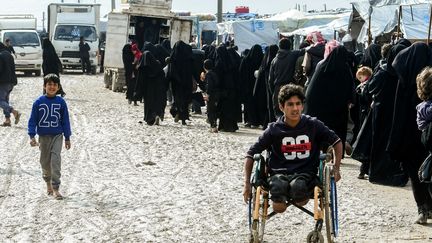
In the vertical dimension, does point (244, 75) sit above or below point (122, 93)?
above

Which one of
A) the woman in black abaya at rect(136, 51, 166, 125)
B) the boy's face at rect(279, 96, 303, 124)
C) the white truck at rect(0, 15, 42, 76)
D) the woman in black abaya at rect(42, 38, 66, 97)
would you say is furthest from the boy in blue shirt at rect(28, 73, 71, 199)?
the white truck at rect(0, 15, 42, 76)

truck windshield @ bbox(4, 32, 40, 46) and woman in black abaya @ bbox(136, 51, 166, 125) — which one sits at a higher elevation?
woman in black abaya @ bbox(136, 51, 166, 125)

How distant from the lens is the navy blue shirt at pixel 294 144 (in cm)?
699

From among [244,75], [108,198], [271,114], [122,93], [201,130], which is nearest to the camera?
[108,198]

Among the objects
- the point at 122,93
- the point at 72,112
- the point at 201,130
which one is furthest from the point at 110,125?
the point at 122,93

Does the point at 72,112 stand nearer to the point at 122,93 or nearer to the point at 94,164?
the point at 122,93

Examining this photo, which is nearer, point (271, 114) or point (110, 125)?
point (271, 114)

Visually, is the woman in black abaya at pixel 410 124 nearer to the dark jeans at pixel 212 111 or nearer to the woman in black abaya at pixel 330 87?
the woman in black abaya at pixel 330 87

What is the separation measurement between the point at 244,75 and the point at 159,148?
4.77 meters

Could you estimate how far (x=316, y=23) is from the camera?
117ft

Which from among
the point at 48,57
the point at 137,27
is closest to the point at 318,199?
the point at 48,57

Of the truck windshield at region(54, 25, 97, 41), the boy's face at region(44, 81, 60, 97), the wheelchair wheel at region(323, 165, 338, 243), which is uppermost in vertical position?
the boy's face at region(44, 81, 60, 97)

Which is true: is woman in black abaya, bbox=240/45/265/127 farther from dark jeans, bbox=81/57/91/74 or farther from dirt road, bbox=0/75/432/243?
dark jeans, bbox=81/57/91/74

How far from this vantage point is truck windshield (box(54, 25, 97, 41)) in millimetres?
40500
